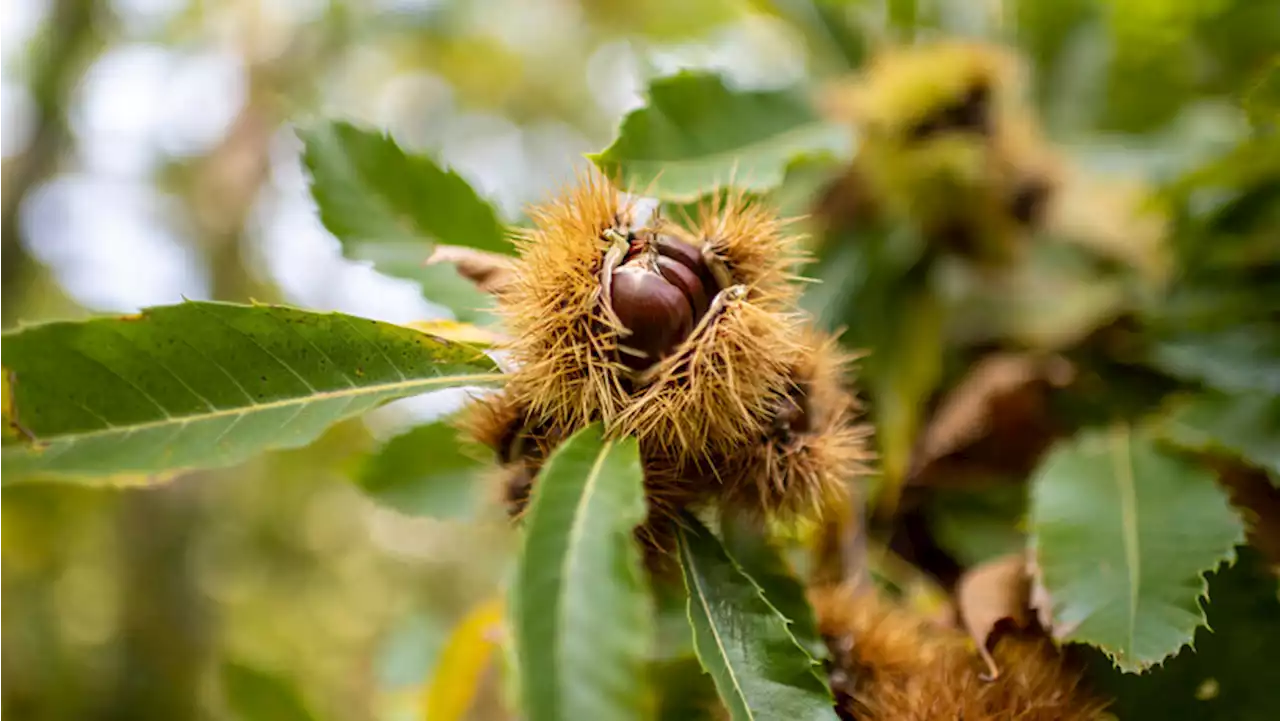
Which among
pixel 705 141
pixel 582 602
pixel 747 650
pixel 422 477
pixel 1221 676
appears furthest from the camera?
pixel 422 477

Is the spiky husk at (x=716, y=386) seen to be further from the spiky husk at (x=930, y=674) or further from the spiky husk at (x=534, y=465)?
the spiky husk at (x=930, y=674)

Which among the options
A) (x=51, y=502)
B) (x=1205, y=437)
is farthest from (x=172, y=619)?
(x=1205, y=437)

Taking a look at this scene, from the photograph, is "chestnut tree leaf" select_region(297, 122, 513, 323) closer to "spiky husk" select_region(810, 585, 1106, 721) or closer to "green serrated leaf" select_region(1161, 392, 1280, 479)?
"spiky husk" select_region(810, 585, 1106, 721)

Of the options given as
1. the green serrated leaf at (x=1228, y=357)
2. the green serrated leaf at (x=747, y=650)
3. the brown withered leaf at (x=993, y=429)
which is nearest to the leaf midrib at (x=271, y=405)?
the green serrated leaf at (x=747, y=650)

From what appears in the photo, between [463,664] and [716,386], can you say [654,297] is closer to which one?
[716,386]

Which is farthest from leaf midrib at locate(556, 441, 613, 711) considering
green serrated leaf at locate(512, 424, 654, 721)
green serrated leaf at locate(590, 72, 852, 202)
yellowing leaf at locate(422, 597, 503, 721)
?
yellowing leaf at locate(422, 597, 503, 721)

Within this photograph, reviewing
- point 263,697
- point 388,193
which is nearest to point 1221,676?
point 388,193
